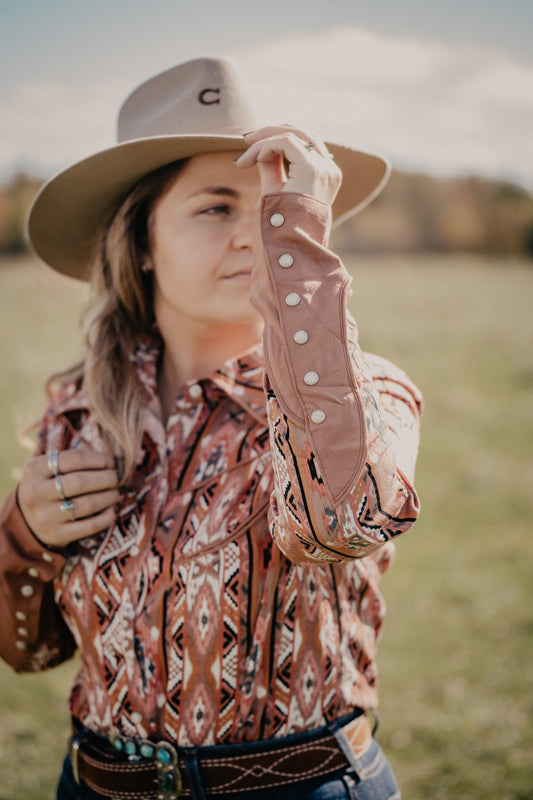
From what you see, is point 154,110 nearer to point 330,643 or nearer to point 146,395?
point 146,395

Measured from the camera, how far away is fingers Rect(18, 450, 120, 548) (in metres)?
1.74

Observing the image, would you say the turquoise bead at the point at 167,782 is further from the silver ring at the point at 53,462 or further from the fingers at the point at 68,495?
the silver ring at the point at 53,462

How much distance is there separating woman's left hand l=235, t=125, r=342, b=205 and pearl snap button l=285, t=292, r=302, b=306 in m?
0.19

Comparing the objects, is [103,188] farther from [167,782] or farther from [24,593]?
[167,782]

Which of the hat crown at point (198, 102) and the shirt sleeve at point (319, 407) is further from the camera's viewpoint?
the hat crown at point (198, 102)

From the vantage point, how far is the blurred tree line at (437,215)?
2714cm

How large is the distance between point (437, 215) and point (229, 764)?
29566 millimetres

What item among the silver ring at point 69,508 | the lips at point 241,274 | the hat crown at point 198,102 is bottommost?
the silver ring at point 69,508

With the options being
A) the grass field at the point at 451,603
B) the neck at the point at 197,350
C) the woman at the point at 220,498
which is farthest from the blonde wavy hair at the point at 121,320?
the grass field at the point at 451,603

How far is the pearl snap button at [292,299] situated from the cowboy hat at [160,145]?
0.66m

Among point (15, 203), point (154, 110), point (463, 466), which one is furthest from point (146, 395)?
point (15, 203)

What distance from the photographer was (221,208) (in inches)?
72.5

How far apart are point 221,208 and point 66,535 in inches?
37.5

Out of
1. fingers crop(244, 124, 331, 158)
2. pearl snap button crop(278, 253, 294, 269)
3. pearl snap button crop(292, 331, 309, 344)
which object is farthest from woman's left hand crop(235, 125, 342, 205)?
pearl snap button crop(292, 331, 309, 344)
